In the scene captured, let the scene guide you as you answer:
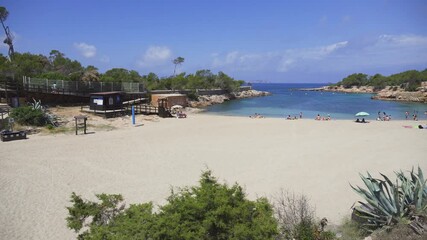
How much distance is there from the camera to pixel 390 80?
10938 centimetres

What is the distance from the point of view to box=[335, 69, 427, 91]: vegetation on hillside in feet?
291

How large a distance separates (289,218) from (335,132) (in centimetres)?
2159

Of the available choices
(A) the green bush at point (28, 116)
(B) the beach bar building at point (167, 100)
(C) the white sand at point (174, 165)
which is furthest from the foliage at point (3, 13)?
(C) the white sand at point (174, 165)

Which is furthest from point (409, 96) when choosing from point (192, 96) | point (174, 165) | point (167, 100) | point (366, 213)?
point (366, 213)

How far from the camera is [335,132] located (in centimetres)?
2741

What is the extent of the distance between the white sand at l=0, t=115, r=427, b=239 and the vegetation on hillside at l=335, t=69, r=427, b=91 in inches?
2976

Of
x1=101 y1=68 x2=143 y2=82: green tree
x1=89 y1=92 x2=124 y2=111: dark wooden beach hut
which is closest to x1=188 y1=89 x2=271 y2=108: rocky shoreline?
x1=101 y1=68 x2=143 y2=82: green tree

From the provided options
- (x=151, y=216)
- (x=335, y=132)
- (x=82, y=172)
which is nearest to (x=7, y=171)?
(x=82, y=172)

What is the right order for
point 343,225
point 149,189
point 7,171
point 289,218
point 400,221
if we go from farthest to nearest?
point 7,171 → point 149,189 → point 343,225 → point 289,218 → point 400,221

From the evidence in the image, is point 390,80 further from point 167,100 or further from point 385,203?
point 385,203

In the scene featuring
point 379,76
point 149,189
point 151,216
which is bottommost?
point 149,189

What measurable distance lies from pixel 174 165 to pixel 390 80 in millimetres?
114790

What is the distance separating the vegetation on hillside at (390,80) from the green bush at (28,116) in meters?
90.3

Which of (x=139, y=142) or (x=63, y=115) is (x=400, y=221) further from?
(x=63, y=115)
